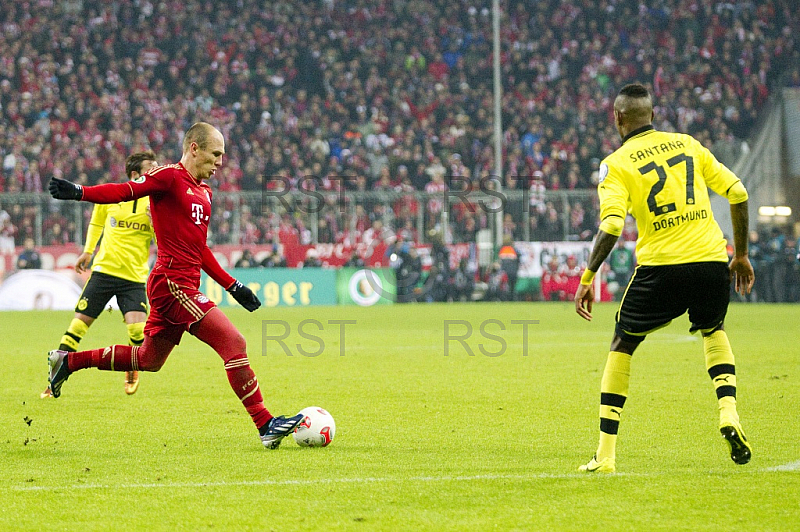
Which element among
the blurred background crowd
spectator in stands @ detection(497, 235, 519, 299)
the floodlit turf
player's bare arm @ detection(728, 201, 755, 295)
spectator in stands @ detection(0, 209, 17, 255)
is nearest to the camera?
the floodlit turf

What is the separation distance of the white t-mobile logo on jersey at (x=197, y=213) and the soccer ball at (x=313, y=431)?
1.38m

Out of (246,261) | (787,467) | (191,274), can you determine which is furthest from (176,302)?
(246,261)

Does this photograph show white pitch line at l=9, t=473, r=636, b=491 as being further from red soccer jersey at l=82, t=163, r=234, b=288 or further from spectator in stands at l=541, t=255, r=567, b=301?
spectator in stands at l=541, t=255, r=567, b=301

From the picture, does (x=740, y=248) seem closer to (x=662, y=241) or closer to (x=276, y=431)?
(x=662, y=241)

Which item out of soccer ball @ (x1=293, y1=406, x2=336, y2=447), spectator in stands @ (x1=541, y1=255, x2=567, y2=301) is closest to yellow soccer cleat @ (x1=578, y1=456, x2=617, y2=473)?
soccer ball @ (x1=293, y1=406, x2=336, y2=447)

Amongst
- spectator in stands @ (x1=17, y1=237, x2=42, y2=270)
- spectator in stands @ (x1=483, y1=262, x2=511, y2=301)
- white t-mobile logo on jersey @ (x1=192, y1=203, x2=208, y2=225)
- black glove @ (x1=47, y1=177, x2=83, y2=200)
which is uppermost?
black glove @ (x1=47, y1=177, x2=83, y2=200)

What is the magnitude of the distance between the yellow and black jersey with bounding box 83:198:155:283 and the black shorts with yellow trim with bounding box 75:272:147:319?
0.05 m

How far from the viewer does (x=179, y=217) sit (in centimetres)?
648

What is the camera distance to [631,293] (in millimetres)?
5797

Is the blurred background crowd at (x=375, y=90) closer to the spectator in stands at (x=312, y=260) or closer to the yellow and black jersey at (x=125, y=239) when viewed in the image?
the spectator in stands at (x=312, y=260)

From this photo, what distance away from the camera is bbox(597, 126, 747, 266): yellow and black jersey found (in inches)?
224

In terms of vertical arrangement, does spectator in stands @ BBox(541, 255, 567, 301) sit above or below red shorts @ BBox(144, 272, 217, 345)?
below

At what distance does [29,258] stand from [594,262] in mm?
21271

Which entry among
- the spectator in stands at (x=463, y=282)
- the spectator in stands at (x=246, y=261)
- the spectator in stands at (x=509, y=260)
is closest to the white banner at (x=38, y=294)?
the spectator in stands at (x=246, y=261)
